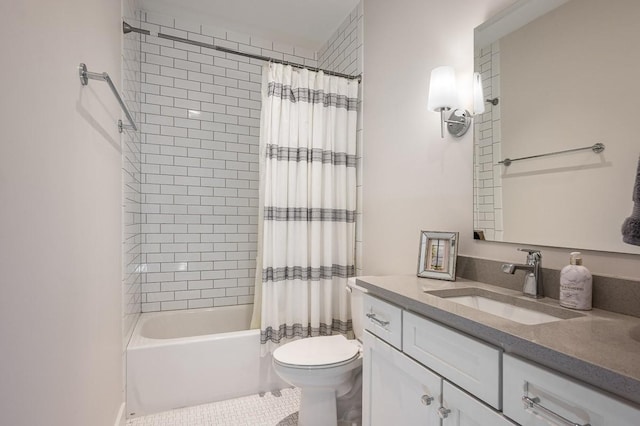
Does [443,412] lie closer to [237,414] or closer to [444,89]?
[444,89]

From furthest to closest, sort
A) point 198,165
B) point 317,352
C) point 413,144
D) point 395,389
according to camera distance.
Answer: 1. point 198,165
2. point 413,144
3. point 317,352
4. point 395,389

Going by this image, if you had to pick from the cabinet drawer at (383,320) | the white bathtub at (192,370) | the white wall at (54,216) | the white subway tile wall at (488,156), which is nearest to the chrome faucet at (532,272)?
the white subway tile wall at (488,156)

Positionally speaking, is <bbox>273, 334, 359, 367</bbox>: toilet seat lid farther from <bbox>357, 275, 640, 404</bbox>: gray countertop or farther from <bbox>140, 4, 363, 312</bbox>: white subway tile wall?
<bbox>140, 4, 363, 312</bbox>: white subway tile wall

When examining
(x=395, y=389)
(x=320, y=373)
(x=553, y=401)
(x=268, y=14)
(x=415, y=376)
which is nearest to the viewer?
(x=553, y=401)

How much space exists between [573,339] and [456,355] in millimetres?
310

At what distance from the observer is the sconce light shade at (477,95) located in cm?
146

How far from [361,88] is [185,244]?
1930 mm

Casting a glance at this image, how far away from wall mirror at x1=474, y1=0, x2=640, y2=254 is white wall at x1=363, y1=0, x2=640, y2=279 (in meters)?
0.08

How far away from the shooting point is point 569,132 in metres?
1.15

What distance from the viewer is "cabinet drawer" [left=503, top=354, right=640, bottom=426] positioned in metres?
0.60

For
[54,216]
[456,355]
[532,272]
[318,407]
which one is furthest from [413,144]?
[54,216]

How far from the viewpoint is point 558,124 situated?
1.18 metres

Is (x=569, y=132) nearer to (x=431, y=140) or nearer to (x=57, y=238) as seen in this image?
(x=431, y=140)

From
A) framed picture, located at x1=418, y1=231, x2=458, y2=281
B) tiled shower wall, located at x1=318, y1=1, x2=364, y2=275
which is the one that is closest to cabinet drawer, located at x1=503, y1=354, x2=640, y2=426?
framed picture, located at x1=418, y1=231, x2=458, y2=281
